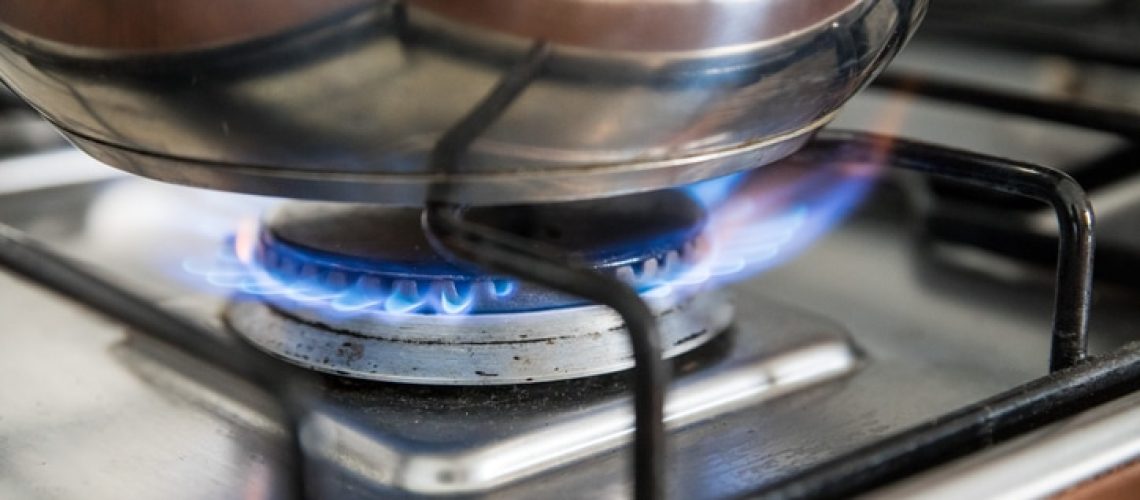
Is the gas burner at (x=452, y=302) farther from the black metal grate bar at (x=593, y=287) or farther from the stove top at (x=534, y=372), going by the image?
the black metal grate bar at (x=593, y=287)

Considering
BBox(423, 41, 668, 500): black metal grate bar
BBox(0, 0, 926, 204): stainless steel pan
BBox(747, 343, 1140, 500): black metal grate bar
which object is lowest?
BBox(747, 343, 1140, 500): black metal grate bar

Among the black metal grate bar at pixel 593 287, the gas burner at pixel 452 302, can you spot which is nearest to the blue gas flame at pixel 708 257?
the gas burner at pixel 452 302

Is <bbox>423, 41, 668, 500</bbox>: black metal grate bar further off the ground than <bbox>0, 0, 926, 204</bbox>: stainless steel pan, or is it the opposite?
<bbox>0, 0, 926, 204</bbox>: stainless steel pan

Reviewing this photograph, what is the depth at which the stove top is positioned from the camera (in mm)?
414

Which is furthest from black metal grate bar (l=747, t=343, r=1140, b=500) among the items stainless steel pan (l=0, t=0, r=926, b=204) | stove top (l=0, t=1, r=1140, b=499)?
stainless steel pan (l=0, t=0, r=926, b=204)

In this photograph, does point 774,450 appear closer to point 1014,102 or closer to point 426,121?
point 426,121

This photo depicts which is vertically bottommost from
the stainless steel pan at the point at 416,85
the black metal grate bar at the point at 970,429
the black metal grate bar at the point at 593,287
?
the black metal grate bar at the point at 970,429

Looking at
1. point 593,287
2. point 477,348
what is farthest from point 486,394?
point 593,287

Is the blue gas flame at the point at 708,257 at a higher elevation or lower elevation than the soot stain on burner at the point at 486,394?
higher

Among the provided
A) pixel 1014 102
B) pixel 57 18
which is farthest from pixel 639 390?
pixel 1014 102

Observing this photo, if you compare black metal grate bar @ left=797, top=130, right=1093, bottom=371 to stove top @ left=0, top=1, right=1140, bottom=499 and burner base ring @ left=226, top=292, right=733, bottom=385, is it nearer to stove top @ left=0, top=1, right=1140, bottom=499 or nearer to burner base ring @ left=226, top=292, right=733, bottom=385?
stove top @ left=0, top=1, right=1140, bottom=499

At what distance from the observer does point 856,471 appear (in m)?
0.35

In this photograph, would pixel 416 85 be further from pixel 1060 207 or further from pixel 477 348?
pixel 1060 207

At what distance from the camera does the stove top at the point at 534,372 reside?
1.36ft
